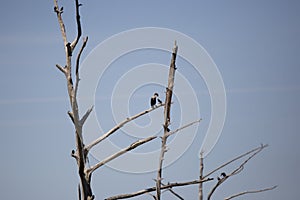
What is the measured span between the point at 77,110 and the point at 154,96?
9.09 ft

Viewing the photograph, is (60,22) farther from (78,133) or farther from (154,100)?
(154,100)

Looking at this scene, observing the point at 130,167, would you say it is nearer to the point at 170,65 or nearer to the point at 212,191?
the point at 170,65

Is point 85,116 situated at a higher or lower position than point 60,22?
lower

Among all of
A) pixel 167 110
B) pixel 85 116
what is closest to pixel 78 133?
pixel 85 116

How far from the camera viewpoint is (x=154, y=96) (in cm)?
616

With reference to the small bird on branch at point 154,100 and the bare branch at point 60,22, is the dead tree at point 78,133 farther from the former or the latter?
the small bird on branch at point 154,100

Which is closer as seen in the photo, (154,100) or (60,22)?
(60,22)

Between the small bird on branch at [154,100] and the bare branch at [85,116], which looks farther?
the small bird on branch at [154,100]

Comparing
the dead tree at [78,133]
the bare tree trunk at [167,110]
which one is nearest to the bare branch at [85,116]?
the dead tree at [78,133]

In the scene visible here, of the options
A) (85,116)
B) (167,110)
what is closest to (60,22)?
(85,116)

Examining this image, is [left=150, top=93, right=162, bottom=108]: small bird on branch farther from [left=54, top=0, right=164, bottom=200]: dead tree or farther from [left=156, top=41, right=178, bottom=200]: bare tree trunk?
[left=54, top=0, right=164, bottom=200]: dead tree

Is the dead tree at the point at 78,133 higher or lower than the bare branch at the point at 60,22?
lower

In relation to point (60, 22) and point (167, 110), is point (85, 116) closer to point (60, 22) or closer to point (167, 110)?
point (60, 22)

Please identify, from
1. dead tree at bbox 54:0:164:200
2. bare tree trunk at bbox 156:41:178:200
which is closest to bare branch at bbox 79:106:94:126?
dead tree at bbox 54:0:164:200
